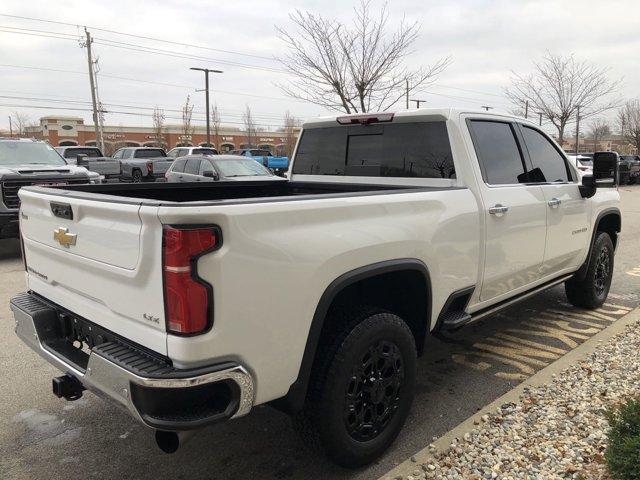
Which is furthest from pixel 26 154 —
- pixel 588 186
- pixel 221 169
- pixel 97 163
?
pixel 97 163

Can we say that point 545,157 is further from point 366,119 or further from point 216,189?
point 216,189

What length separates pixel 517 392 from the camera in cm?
359

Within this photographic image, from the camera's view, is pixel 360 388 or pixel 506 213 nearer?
pixel 360 388

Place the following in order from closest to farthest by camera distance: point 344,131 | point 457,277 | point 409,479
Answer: point 409,479 < point 457,277 < point 344,131

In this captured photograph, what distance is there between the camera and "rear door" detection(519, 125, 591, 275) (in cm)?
432

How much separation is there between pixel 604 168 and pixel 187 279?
410 centimetres

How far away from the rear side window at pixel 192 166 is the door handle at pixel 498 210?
36.2 feet

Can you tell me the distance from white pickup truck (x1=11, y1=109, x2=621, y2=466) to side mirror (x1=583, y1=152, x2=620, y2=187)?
671mm

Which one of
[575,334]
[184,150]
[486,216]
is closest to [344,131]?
[486,216]

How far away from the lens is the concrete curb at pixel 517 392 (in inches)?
110

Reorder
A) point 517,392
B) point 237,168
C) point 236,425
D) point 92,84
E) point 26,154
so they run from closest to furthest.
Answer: point 236,425, point 517,392, point 26,154, point 237,168, point 92,84

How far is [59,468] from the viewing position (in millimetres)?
2898

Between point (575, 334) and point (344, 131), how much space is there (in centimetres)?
286

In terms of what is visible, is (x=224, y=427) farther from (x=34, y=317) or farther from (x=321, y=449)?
(x=34, y=317)
